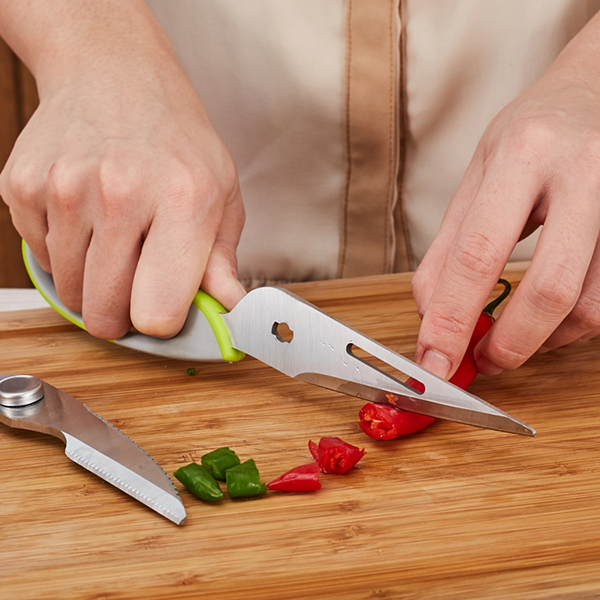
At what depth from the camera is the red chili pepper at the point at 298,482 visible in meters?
0.97

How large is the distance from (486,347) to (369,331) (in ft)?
1.22

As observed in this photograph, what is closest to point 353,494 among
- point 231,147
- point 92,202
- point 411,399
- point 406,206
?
point 411,399

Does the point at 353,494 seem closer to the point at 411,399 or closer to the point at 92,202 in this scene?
the point at 411,399

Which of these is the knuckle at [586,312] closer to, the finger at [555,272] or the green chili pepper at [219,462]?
the finger at [555,272]

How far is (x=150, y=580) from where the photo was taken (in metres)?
0.83

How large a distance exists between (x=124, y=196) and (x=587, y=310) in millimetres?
830

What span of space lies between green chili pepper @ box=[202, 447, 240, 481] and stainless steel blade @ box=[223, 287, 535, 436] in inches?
8.6

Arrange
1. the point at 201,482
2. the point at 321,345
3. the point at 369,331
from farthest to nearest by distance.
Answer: the point at 369,331
the point at 321,345
the point at 201,482

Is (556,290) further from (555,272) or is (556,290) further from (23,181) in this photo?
(23,181)

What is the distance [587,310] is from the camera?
1146mm

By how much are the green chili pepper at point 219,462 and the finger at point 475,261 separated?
1.15 ft

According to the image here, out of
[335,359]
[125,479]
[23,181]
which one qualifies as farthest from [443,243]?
[23,181]

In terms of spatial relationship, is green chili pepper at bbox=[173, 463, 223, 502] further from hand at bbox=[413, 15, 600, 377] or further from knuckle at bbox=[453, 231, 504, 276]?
knuckle at bbox=[453, 231, 504, 276]

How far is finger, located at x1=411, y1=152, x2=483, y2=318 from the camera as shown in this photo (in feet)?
4.01
